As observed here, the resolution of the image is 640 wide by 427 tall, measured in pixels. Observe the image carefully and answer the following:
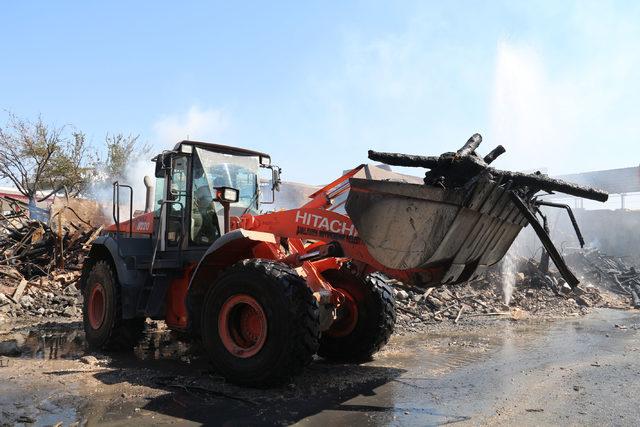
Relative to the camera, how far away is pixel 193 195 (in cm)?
697

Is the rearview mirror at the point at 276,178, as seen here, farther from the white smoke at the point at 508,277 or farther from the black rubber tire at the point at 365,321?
the white smoke at the point at 508,277

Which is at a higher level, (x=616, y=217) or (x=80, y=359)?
(x=616, y=217)

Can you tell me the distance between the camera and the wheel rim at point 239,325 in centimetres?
543

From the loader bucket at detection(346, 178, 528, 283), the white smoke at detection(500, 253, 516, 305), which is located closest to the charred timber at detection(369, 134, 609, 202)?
the loader bucket at detection(346, 178, 528, 283)

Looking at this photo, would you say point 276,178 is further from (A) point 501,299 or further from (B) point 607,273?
(B) point 607,273

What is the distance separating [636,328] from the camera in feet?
34.8

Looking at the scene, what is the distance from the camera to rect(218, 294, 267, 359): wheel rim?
543 cm

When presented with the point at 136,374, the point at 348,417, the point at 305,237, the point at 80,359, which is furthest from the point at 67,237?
the point at 348,417

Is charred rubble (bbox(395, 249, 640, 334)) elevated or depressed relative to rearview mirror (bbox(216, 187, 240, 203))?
depressed

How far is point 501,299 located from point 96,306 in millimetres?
10024

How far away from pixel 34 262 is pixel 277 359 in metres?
10.8

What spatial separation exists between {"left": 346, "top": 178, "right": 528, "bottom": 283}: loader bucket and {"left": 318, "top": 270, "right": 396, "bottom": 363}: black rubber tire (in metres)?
1.57

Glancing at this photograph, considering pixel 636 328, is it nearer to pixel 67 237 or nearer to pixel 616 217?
pixel 67 237

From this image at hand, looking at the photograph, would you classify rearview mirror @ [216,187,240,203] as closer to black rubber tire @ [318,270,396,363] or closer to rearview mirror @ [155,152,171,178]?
rearview mirror @ [155,152,171,178]
